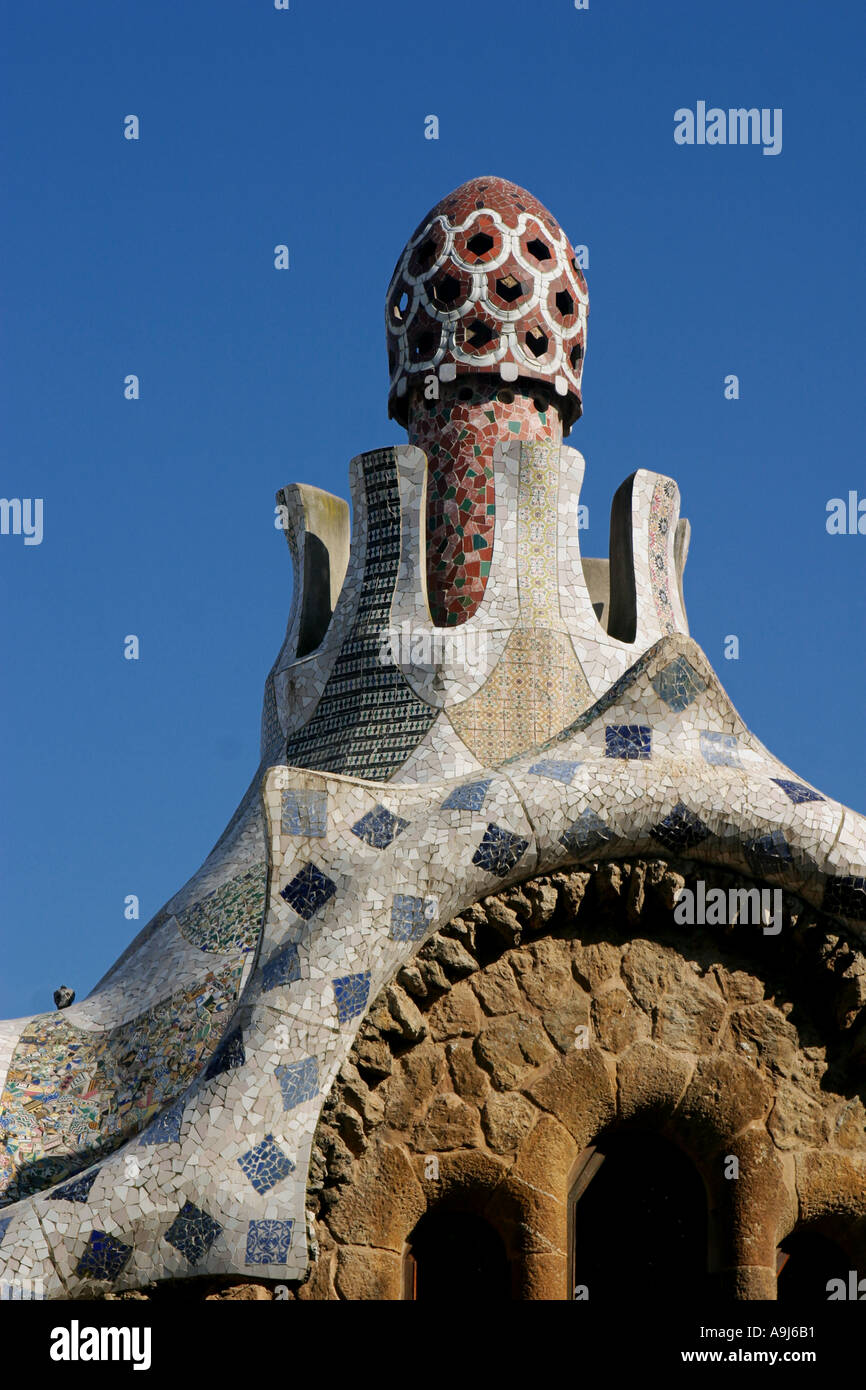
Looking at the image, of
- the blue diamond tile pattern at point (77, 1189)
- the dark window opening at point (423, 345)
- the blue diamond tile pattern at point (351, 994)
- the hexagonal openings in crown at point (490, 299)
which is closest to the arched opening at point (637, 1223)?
the blue diamond tile pattern at point (351, 994)

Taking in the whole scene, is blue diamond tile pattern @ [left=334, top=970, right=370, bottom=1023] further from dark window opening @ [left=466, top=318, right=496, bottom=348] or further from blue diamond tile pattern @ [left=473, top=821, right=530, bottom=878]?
dark window opening @ [left=466, top=318, right=496, bottom=348]

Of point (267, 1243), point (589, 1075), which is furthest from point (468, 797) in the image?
point (267, 1243)

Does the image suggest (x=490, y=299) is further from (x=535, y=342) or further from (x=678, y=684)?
(x=678, y=684)

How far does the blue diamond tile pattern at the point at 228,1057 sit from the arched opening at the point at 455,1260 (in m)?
0.85

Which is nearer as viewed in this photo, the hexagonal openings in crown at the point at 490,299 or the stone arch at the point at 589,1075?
the stone arch at the point at 589,1075

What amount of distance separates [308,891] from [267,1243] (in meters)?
1.15

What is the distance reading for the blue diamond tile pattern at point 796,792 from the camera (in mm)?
7371

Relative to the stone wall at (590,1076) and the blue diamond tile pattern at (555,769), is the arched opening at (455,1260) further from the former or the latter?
the blue diamond tile pattern at (555,769)

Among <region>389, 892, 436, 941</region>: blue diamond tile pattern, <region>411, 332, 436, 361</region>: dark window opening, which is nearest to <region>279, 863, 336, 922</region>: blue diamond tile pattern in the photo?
<region>389, 892, 436, 941</region>: blue diamond tile pattern

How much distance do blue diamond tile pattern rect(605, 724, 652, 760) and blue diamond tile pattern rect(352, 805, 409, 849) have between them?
79cm

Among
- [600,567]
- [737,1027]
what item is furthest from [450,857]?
[600,567]

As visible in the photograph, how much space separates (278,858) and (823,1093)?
6.72ft

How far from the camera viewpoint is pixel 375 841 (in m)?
7.10

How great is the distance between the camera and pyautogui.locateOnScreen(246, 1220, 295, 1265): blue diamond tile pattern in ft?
21.6
